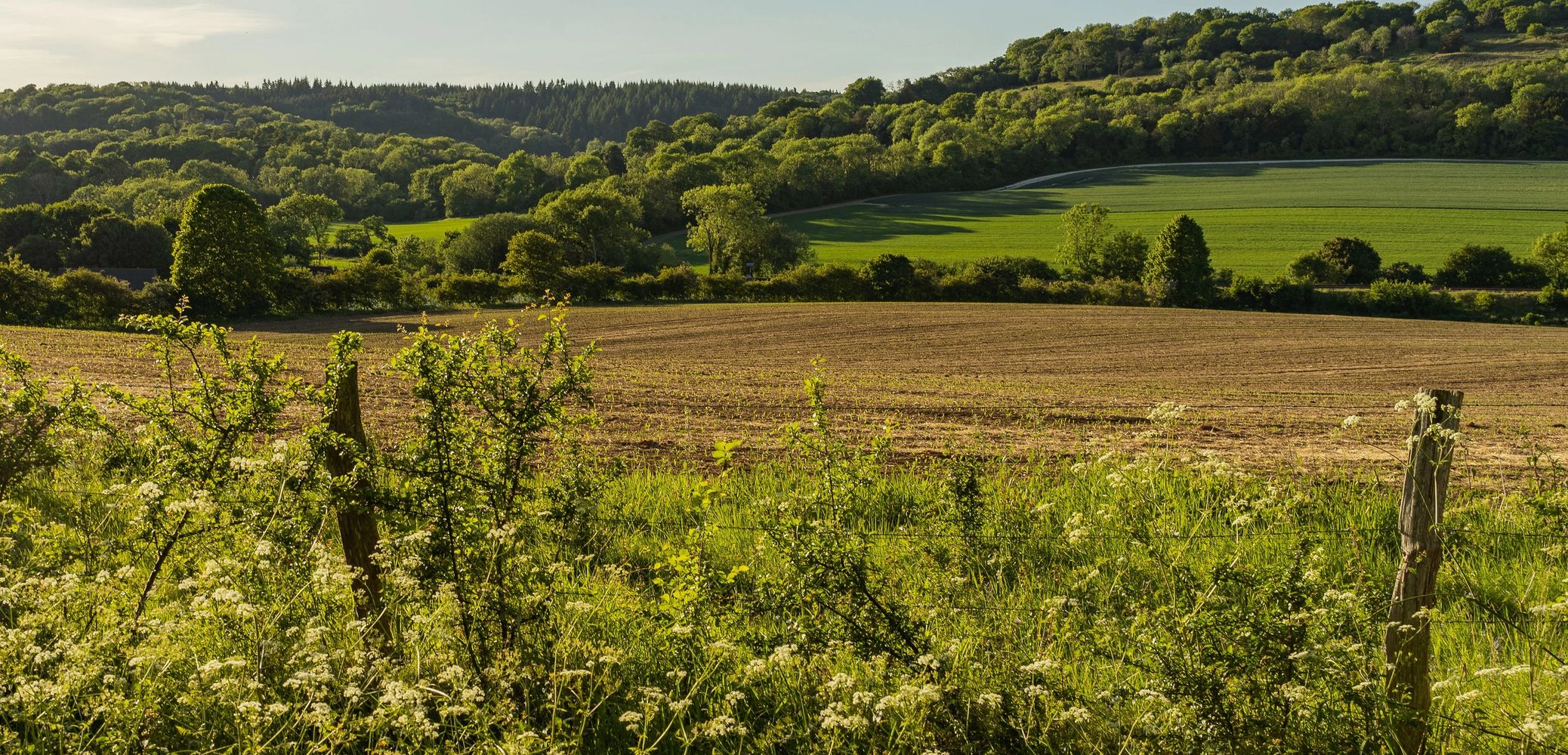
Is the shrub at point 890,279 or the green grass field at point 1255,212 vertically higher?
the green grass field at point 1255,212

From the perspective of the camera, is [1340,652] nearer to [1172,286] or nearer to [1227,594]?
[1227,594]

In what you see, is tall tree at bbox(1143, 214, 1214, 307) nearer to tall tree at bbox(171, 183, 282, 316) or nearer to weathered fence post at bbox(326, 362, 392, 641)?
tall tree at bbox(171, 183, 282, 316)

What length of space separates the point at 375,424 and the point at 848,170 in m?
101

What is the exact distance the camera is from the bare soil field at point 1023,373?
Result: 13.8 meters

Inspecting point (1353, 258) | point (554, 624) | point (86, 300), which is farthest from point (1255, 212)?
point (554, 624)

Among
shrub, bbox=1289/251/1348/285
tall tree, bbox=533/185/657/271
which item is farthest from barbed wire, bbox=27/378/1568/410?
tall tree, bbox=533/185/657/271

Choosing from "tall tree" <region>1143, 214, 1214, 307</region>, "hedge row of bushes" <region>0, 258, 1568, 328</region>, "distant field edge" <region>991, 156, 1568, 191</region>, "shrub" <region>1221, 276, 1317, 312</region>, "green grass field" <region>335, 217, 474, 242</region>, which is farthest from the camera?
"green grass field" <region>335, 217, 474, 242</region>

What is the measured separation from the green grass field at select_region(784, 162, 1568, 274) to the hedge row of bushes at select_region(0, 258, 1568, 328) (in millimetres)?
13627

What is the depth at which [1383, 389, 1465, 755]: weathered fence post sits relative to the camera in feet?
12.1

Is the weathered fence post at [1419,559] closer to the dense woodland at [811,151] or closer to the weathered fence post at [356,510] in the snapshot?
the weathered fence post at [356,510]

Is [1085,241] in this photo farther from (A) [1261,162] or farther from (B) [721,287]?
(A) [1261,162]

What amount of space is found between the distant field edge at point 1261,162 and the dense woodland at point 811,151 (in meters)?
2.48

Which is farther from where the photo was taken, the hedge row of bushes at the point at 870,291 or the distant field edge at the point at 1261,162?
the distant field edge at the point at 1261,162

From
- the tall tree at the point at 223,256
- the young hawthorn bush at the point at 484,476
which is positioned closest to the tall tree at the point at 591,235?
the tall tree at the point at 223,256
